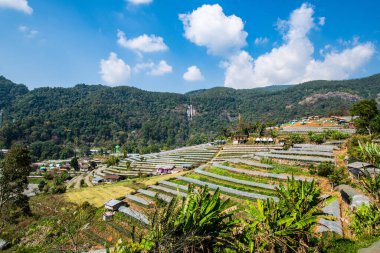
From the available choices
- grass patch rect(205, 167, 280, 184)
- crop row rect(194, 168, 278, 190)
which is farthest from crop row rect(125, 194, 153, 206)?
grass patch rect(205, 167, 280, 184)

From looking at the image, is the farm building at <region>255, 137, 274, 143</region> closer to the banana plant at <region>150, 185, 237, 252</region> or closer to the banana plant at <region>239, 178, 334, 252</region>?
the banana plant at <region>239, 178, 334, 252</region>

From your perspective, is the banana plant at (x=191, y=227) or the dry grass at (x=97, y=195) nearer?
the banana plant at (x=191, y=227)

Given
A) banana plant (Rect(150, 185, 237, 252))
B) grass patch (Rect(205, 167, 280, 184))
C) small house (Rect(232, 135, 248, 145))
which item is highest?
banana plant (Rect(150, 185, 237, 252))

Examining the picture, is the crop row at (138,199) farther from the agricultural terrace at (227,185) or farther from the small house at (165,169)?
the small house at (165,169)

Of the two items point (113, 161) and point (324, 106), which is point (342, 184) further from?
point (324, 106)

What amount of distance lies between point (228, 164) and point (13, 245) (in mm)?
36156

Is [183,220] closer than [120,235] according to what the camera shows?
Yes

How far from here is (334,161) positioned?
39.2m

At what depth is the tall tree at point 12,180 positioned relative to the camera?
2936cm

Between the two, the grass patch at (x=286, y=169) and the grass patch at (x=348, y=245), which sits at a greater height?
the grass patch at (x=348, y=245)

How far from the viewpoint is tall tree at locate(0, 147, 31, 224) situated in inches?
1156

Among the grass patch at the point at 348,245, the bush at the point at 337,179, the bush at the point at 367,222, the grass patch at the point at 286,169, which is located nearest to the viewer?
the grass patch at the point at 348,245

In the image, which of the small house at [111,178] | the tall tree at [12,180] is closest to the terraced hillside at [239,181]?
the tall tree at [12,180]

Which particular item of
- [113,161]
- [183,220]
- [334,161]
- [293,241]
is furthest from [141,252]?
[113,161]
